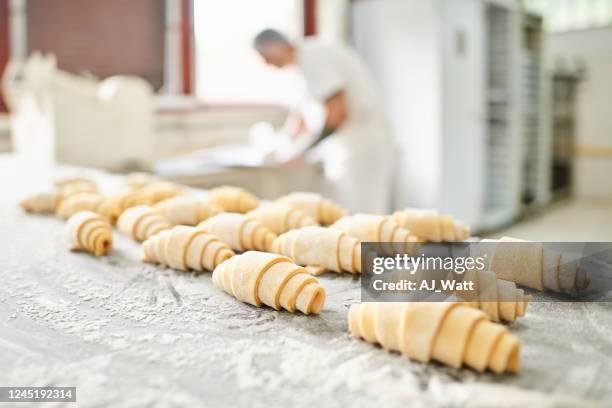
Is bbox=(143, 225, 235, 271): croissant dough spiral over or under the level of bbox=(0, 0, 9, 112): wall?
under

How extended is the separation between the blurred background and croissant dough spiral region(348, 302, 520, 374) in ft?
8.11

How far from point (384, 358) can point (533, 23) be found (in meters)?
5.81

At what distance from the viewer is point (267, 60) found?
10.8 feet

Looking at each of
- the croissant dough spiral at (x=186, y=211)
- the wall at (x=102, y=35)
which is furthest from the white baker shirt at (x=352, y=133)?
the croissant dough spiral at (x=186, y=211)

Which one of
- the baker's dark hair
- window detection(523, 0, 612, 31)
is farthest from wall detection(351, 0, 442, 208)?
window detection(523, 0, 612, 31)

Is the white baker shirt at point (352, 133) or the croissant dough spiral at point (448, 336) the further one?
the white baker shirt at point (352, 133)

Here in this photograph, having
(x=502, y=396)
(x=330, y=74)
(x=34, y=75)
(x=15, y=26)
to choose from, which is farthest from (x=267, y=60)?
(x=502, y=396)

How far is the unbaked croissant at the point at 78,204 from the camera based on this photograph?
141 centimetres

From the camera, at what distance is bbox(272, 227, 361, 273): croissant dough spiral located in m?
0.98

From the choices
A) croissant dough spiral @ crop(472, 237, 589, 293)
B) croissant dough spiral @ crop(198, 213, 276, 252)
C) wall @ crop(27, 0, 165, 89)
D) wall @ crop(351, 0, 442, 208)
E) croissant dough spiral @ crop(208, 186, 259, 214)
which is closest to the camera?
croissant dough spiral @ crop(472, 237, 589, 293)

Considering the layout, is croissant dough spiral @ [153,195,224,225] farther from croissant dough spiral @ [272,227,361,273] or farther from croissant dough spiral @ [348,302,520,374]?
croissant dough spiral @ [348,302,520,374]

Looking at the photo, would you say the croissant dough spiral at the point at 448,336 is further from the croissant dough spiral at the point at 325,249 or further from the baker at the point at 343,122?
the baker at the point at 343,122

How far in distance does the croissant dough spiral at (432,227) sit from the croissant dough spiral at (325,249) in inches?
7.3

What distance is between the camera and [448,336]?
619 mm
